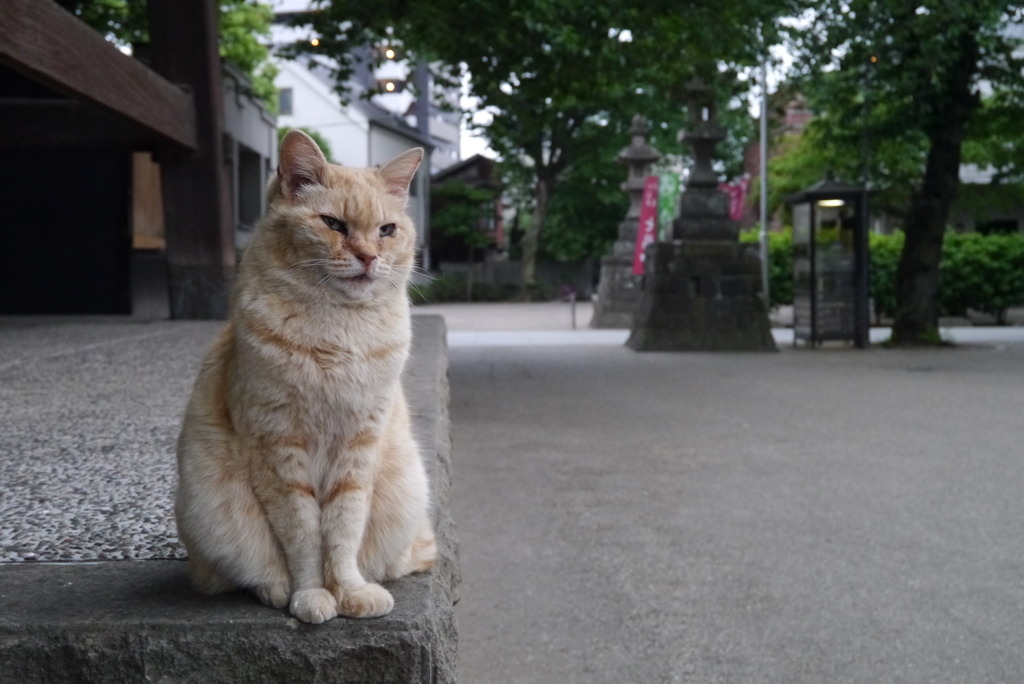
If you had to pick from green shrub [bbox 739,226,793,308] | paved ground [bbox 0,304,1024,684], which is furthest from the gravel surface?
green shrub [bbox 739,226,793,308]

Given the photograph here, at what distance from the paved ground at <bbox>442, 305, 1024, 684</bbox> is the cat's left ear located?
8.07ft

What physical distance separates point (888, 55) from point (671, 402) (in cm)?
872

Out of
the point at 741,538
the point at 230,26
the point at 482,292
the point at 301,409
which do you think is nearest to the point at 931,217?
the point at 741,538

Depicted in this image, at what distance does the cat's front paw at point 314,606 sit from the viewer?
1.98 m

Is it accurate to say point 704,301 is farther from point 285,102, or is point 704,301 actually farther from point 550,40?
point 285,102

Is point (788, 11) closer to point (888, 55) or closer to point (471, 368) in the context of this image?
point (888, 55)

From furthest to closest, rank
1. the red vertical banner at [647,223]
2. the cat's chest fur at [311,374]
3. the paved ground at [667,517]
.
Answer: the red vertical banner at [647,223] → the paved ground at [667,517] → the cat's chest fur at [311,374]

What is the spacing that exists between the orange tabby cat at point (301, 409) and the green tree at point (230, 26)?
11.0 meters

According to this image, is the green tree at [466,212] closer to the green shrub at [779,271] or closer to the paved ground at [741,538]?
the green shrub at [779,271]

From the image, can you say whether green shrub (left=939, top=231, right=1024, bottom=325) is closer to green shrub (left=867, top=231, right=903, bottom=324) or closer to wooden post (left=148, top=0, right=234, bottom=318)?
green shrub (left=867, top=231, right=903, bottom=324)

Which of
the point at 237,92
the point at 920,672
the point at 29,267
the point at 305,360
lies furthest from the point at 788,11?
the point at 305,360

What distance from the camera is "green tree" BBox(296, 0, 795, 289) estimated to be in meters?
11.7

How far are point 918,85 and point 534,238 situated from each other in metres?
27.3

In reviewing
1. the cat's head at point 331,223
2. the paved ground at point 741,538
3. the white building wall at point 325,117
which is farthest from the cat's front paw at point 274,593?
the white building wall at point 325,117
